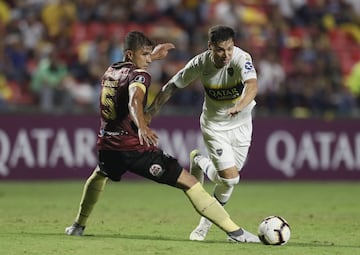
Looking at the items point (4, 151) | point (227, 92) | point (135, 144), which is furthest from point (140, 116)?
point (4, 151)

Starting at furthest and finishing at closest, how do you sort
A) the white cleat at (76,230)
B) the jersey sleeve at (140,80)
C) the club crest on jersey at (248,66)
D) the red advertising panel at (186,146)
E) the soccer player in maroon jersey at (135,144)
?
the red advertising panel at (186,146), the white cleat at (76,230), the club crest on jersey at (248,66), the soccer player in maroon jersey at (135,144), the jersey sleeve at (140,80)

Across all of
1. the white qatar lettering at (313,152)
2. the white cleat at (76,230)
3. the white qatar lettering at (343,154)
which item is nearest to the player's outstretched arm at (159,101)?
the white cleat at (76,230)

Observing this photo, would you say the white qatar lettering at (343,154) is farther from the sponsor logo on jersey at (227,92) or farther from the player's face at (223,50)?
the player's face at (223,50)

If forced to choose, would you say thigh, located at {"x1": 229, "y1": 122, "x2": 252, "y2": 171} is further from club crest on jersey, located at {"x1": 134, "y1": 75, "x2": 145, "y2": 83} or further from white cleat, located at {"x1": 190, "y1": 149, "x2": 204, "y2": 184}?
club crest on jersey, located at {"x1": 134, "y1": 75, "x2": 145, "y2": 83}

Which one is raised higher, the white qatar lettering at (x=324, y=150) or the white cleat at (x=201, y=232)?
the white cleat at (x=201, y=232)

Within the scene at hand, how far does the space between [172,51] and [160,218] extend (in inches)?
334

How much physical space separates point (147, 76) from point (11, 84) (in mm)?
10393

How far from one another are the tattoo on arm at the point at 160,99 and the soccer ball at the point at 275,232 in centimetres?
166

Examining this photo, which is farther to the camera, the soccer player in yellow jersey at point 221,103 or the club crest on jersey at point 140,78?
the soccer player in yellow jersey at point 221,103

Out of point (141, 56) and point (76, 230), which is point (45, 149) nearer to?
point (76, 230)

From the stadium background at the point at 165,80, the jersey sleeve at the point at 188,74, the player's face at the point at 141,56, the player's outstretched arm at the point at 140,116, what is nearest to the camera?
the player's outstretched arm at the point at 140,116

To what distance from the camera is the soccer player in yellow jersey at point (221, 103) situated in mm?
9586

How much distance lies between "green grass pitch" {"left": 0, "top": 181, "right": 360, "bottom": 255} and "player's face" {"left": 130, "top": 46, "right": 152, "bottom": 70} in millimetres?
1789

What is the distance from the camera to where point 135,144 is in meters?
9.29
